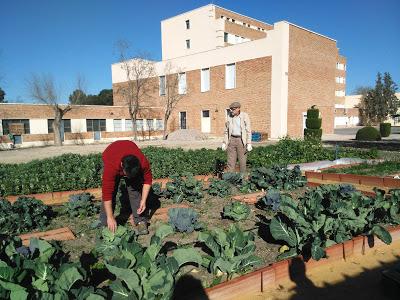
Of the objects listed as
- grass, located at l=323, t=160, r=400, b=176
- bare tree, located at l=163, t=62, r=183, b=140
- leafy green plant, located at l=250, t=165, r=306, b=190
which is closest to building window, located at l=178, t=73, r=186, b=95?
bare tree, located at l=163, t=62, r=183, b=140

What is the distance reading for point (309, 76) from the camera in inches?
1159

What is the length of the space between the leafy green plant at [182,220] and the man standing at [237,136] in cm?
348

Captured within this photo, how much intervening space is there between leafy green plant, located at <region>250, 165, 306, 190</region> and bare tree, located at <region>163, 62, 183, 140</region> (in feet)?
92.3

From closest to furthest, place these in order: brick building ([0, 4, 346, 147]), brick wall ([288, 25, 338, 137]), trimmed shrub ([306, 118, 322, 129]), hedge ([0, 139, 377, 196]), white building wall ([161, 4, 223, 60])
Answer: hedge ([0, 139, 377, 196]) → trimmed shrub ([306, 118, 322, 129]) → brick building ([0, 4, 346, 147]) → brick wall ([288, 25, 338, 137]) → white building wall ([161, 4, 223, 60])

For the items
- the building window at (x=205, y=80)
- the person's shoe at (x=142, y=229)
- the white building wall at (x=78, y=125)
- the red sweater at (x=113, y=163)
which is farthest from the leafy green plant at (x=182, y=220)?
the building window at (x=205, y=80)

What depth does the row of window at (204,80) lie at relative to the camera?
30.6 meters

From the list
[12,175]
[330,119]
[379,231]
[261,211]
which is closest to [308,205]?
[379,231]

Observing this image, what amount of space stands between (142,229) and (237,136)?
3.95 meters

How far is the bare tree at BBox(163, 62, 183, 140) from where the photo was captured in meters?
35.0

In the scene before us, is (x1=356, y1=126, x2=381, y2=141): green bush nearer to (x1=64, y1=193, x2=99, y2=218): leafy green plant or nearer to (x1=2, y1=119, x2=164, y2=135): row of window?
(x1=2, y1=119, x2=164, y2=135): row of window

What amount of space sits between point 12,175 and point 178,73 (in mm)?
29280

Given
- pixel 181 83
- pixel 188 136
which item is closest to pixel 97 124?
pixel 188 136

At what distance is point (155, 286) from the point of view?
2.53 metres

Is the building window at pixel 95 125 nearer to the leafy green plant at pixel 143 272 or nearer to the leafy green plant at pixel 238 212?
the leafy green plant at pixel 238 212
